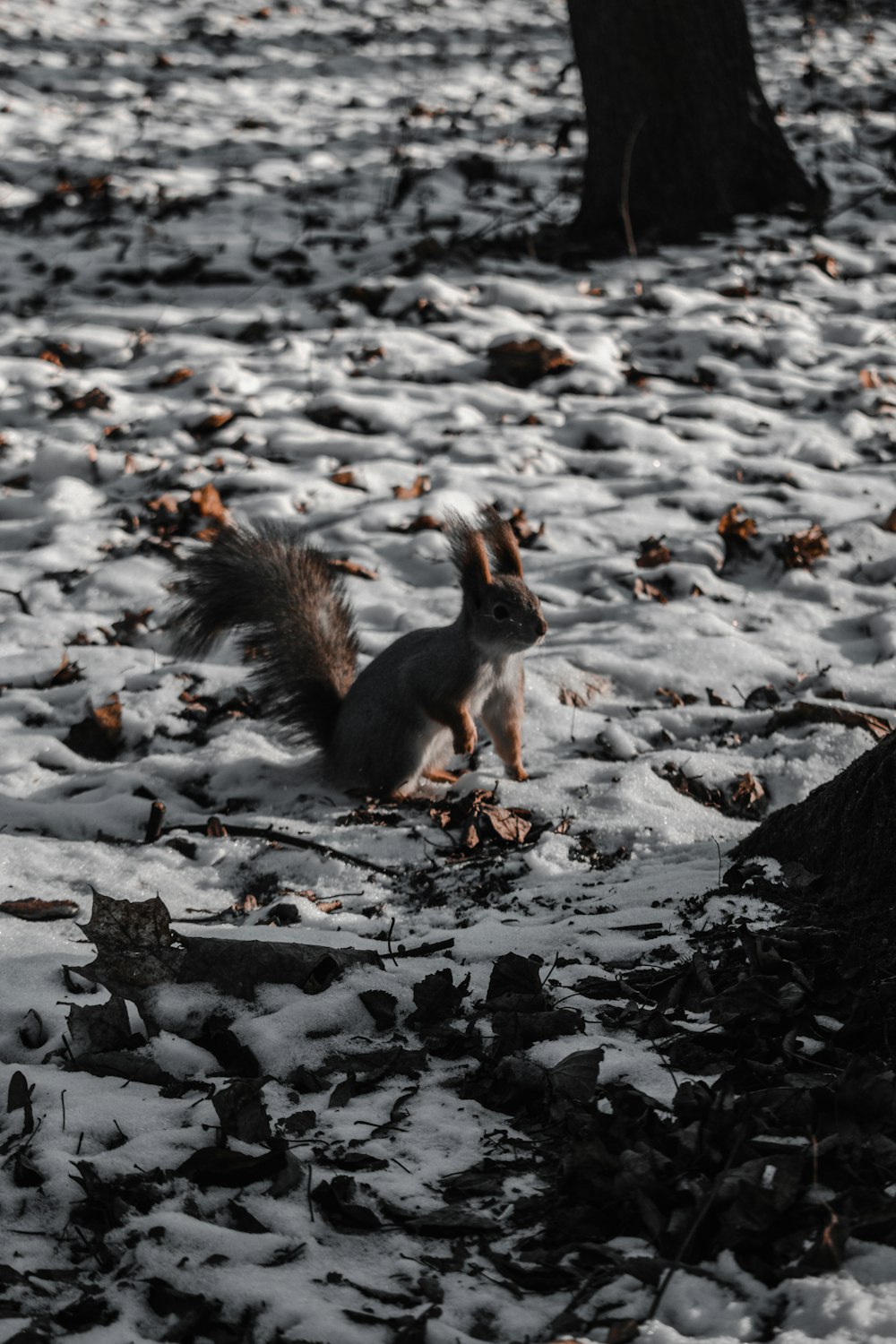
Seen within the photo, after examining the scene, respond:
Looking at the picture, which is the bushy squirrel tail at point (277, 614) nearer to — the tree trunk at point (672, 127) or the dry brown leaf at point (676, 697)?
the dry brown leaf at point (676, 697)

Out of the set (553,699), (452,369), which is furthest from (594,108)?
(553,699)

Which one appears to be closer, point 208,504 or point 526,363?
point 208,504

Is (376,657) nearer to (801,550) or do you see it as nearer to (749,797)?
(749,797)

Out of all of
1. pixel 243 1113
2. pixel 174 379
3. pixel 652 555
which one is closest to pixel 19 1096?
pixel 243 1113

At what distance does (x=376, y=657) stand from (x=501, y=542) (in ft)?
1.77

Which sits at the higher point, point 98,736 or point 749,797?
point 749,797

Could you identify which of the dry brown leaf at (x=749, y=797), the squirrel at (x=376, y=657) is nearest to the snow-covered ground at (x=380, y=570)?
the dry brown leaf at (x=749, y=797)

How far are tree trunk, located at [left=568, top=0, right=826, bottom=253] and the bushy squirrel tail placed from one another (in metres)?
3.73

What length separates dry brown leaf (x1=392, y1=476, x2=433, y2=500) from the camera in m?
4.87

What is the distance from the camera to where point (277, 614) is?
378 centimetres

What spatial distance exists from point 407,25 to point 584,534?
27.7ft

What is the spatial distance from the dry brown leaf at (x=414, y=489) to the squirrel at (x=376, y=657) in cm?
102

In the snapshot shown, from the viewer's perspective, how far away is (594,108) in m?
6.95

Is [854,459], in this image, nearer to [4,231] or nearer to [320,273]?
[320,273]
